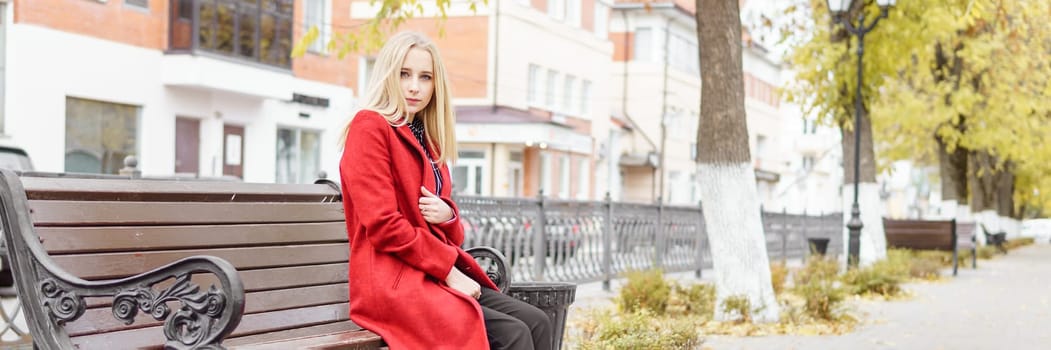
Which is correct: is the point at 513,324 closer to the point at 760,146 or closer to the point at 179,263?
the point at 179,263

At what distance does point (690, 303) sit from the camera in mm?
12898

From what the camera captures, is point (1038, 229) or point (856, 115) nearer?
point (856, 115)

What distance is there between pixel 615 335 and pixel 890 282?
946 cm

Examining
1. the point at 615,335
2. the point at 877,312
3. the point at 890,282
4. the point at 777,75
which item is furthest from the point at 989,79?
the point at 777,75

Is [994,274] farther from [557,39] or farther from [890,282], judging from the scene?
[557,39]

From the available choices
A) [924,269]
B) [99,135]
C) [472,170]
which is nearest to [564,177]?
[472,170]

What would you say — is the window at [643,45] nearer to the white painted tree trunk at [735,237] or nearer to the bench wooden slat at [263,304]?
the white painted tree trunk at [735,237]

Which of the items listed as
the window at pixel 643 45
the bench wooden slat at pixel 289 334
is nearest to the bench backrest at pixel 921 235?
the bench wooden slat at pixel 289 334

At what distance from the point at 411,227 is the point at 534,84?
39.3m

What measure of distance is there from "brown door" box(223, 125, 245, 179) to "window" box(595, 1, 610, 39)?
66.8 feet

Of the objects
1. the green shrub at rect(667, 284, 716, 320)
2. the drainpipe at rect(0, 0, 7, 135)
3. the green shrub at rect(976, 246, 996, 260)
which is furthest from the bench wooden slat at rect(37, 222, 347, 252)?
the green shrub at rect(976, 246, 996, 260)

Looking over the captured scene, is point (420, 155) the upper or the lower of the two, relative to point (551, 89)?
lower

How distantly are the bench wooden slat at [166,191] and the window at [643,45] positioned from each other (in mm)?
52527

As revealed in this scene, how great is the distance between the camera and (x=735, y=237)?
1201cm
